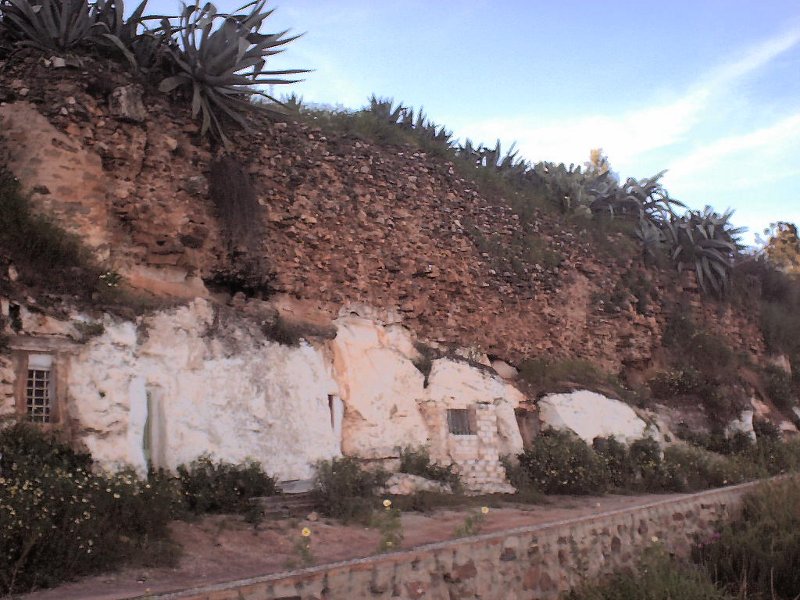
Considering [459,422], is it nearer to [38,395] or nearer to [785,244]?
[38,395]

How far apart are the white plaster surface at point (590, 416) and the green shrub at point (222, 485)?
6.13m

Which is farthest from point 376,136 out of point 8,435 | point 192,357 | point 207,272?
point 8,435

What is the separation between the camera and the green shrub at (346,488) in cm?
952

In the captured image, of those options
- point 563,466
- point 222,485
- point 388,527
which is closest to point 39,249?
point 222,485

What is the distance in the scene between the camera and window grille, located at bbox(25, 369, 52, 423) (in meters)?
8.37

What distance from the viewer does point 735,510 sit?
11359mm

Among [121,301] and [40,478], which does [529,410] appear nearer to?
[121,301]

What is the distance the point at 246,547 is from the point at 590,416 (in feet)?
28.3

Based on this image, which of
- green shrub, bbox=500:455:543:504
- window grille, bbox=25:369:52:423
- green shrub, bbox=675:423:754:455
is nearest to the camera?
window grille, bbox=25:369:52:423

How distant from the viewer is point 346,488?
10.0 metres

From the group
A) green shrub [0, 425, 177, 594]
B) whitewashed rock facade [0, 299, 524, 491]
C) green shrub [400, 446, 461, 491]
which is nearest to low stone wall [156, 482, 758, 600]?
green shrub [0, 425, 177, 594]

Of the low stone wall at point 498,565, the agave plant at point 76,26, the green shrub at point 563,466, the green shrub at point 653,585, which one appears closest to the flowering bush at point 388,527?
the low stone wall at point 498,565

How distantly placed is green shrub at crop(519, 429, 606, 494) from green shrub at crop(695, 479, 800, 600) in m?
2.60

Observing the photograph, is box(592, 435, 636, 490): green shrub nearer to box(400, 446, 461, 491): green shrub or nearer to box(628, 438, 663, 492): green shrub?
box(628, 438, 663, 492): green shrub
